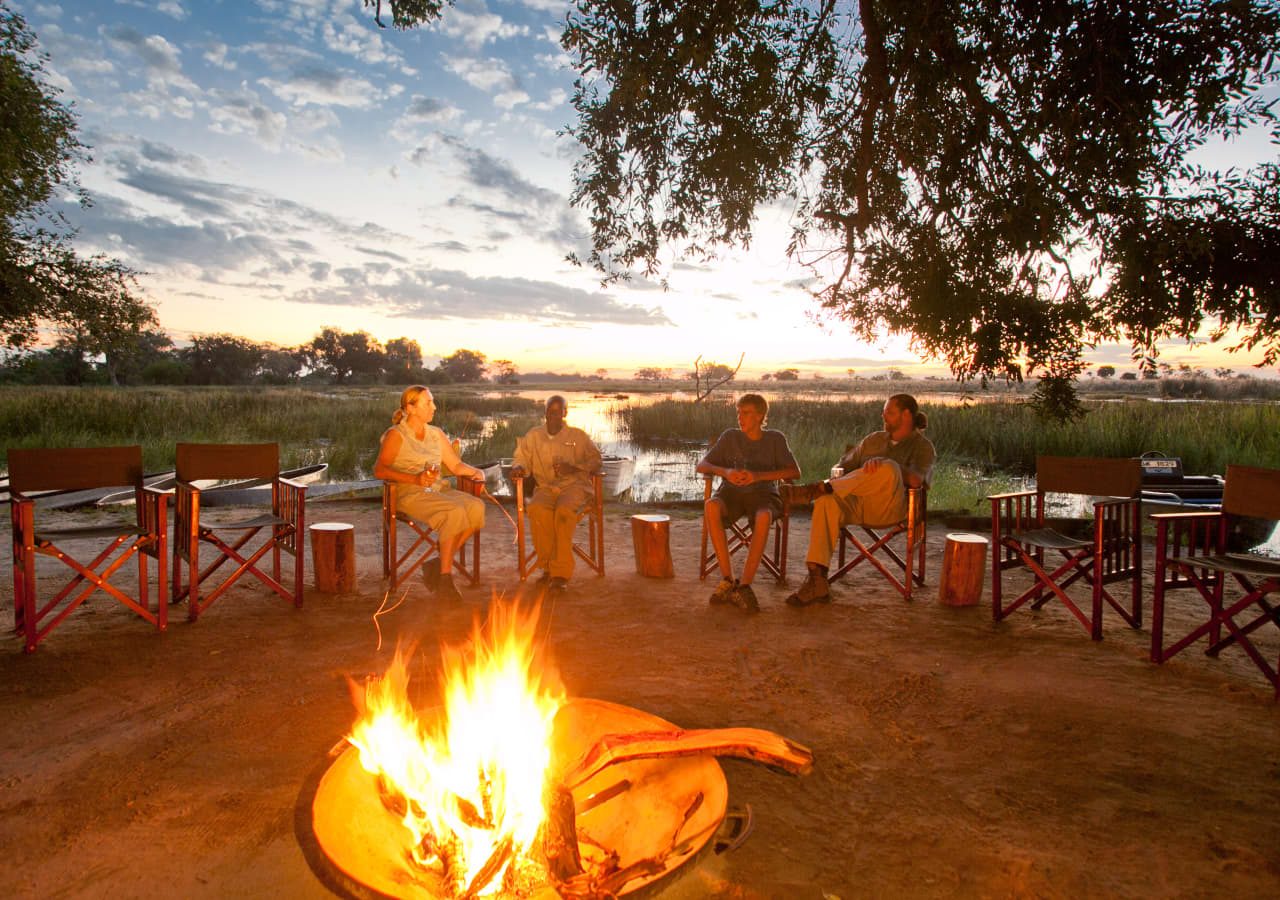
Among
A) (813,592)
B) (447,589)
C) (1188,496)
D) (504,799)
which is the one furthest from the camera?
(1188,496)

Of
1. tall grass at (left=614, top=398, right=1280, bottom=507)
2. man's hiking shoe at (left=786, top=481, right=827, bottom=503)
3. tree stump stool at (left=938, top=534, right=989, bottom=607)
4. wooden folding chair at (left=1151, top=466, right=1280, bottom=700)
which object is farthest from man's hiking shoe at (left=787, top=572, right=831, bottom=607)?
tall grass at (left=614, top=398, right=1280, bottom=507)

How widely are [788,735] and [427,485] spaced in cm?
263

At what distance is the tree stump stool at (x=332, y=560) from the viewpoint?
427 cm

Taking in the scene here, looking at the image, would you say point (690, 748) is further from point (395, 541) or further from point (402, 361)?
point (402, 361)

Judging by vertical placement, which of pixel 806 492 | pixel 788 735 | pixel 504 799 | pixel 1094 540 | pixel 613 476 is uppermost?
pixel 806 492

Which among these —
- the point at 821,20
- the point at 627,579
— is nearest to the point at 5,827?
the point at 627,579

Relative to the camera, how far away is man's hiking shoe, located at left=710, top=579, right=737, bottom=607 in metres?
4.09

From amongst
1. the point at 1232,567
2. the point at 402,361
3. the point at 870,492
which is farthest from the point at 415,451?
the point at 402,361

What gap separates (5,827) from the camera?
193 centimetres

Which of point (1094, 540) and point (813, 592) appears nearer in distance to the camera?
point (1094, 540)

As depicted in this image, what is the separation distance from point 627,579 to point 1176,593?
333 centimetres

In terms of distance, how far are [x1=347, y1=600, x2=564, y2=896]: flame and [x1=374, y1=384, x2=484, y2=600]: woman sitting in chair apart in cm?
211

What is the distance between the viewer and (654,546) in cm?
475

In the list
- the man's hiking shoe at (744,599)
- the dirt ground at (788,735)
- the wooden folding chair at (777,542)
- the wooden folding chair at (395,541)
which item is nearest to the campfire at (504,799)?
the dirt ground at (788,735)
